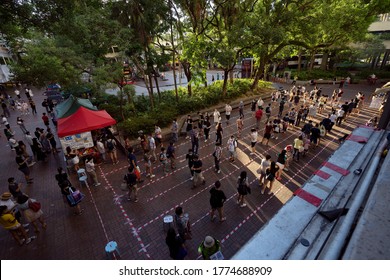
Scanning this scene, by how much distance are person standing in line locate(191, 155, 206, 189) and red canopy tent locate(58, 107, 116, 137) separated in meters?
6.46

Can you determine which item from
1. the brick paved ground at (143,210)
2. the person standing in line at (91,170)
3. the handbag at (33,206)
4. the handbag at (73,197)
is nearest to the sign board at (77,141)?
the brick paved ground at (143,210)

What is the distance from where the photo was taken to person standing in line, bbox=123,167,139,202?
7891 millimetres

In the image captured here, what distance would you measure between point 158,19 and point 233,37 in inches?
233

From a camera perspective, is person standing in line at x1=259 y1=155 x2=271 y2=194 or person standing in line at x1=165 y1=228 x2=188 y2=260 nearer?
person standing in line at x1=165 y1=228 x2=188 y2=260

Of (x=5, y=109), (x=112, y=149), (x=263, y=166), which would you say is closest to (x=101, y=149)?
(x=112, y=149)

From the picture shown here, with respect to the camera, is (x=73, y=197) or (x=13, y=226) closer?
(x=13, y=226)

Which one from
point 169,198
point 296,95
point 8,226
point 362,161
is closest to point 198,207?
point 169,198

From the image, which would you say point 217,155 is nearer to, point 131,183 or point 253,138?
point 253,138

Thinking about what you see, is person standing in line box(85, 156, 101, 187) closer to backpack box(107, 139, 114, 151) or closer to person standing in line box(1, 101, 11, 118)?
backpack box(107, 139, 114, 151)

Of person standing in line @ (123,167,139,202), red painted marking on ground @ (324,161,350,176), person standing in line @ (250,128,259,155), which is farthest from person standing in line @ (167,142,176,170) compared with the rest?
red painted marking on ground @ (324,161,350,176)

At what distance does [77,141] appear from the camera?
11.6 meters

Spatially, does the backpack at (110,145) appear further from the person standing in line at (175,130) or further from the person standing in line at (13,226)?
the person standing in line at (13,226)

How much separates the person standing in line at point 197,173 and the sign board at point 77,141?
6.89 metres

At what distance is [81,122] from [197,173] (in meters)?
7.35
